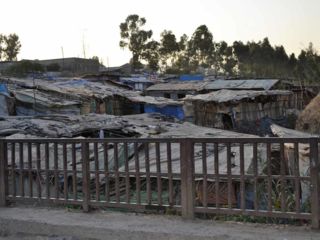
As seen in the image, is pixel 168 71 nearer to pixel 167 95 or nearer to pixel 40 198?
pixel 167 95

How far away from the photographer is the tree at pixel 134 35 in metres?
76.8

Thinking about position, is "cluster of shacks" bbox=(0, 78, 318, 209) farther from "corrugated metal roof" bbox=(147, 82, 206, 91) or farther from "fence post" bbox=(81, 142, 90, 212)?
"fence post" bbox=(81, 142, 90, 212)

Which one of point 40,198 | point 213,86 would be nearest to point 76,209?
point 40,198

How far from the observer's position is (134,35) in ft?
255

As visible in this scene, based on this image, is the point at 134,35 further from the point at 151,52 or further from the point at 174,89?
the point at 174,89

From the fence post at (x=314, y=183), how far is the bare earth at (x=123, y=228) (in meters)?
0.15

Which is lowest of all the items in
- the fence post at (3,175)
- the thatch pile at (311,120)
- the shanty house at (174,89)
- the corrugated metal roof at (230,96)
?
the thatch pile at (311,120)

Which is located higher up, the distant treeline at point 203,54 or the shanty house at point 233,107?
the distant treeline at point 203,54

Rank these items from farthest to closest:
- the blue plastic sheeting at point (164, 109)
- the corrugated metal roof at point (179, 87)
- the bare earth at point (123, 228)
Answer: the corrugated metal roof at point (179, 87)
the blue plastic sheeting at point (164, 109)
the bare earth at point (123, 228)

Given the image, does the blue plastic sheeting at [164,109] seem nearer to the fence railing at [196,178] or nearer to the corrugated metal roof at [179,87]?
the corrugated metal roof at [179,87]

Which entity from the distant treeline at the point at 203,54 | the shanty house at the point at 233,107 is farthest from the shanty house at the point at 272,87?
the distant treeline at the point at 203,54

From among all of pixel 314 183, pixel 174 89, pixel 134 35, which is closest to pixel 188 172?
pixel 314 183

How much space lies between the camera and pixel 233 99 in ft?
108

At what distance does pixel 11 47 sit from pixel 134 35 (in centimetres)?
1821
